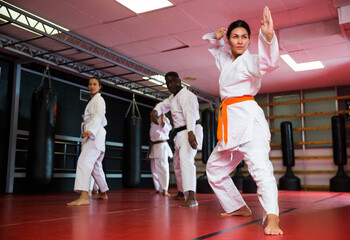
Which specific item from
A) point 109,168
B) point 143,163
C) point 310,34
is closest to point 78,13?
point 310,34

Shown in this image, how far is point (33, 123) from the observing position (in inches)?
217

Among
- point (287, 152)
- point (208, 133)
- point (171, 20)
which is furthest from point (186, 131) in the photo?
point (287, 152)

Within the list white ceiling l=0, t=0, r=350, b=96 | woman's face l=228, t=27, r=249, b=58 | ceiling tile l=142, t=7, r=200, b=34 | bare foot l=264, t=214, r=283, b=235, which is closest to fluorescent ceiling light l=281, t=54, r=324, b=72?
white ceiling l=0, t=0, r=350, b=96

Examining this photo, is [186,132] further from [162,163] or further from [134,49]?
[134,49]

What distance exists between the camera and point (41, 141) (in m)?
5.41

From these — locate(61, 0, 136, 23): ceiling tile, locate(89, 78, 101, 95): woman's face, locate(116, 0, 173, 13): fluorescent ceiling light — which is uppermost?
locate(116, 0, 173, 13): fluorescent ceiling light

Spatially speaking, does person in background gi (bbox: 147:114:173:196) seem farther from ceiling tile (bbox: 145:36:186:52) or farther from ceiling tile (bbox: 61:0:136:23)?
ceiling tile (bbox: 61:0:136:23)

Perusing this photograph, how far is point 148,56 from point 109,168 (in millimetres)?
3177

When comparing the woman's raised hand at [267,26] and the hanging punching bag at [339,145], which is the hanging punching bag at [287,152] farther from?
the woman's raised hand at [267,26]

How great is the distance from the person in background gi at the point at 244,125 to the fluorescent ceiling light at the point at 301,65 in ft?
17.0

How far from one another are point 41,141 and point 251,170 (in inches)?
167

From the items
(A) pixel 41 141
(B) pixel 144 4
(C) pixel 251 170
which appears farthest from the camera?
(A) pixel 41 141

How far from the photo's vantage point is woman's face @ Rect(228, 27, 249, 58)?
228 centimetres

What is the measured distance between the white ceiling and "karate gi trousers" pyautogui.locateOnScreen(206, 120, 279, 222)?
3133 mm
